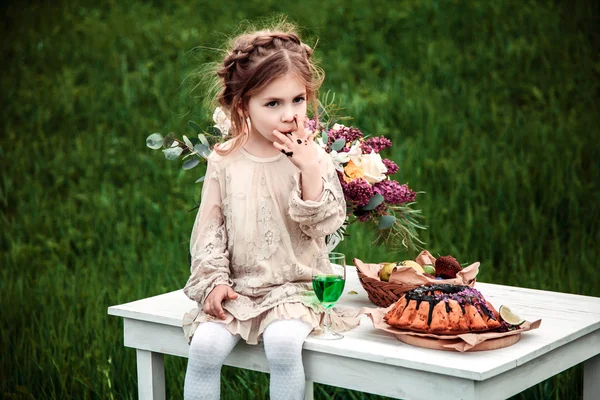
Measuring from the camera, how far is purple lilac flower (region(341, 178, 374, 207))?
323 centimetres

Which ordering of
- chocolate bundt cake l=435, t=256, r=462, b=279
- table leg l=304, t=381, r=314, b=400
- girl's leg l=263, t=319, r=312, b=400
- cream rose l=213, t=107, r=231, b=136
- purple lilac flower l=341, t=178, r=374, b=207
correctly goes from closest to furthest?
girl's leg l=263, t=319, r=312, b=400 → chocolate bundt cake l=435, t=256, r=462, b=279 → purple lilac flower l=341, t=178, r=374, b=207 → cream rose l=213, t=107, r=231, b=136 → table leg l=304, t=381, r=314, b=400

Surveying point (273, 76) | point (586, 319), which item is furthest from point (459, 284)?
point (273, 76)

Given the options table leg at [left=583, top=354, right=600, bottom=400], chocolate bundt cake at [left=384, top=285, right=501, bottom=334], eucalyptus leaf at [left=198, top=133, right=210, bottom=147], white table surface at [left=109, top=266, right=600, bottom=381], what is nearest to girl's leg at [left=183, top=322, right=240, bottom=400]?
white table surface at [left=109, top=266, right=600, bottom=381]

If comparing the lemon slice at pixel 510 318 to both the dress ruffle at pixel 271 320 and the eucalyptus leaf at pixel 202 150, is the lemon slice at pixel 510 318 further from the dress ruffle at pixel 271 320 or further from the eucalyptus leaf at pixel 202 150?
the eucalyptus leaf at pixel 202 150

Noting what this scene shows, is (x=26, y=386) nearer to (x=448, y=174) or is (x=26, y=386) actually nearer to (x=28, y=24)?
(x=448, y=174)

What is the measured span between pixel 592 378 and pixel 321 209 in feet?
4.01

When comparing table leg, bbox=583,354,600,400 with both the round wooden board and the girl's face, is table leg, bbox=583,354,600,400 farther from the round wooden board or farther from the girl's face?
the girl's face

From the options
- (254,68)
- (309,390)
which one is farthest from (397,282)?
(254,68)

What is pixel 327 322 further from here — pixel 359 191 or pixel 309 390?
pixel 309 390

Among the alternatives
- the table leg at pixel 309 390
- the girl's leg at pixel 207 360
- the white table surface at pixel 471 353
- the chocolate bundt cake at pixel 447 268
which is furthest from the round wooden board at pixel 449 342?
the table leg at pixel 309 390

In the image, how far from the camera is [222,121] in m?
3.45

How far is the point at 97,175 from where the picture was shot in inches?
258

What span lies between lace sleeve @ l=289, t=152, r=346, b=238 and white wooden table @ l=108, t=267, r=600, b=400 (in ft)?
1.16

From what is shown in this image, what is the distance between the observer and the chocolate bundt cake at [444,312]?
8.79 feet
